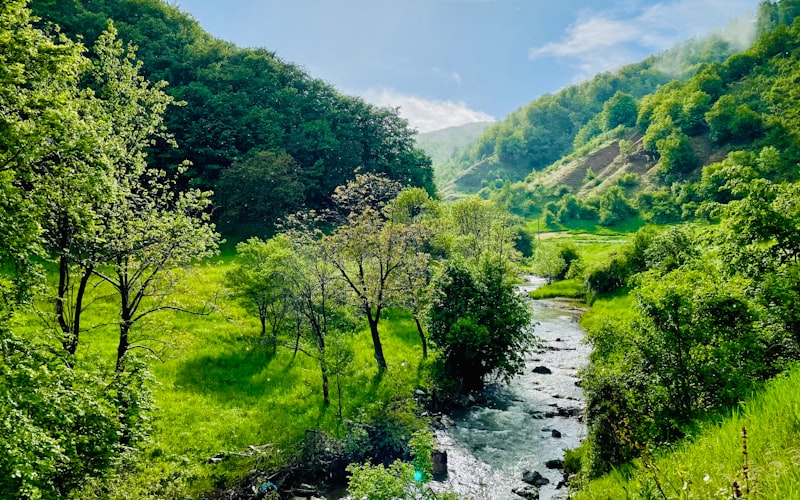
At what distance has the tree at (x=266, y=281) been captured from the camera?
25.5 metres

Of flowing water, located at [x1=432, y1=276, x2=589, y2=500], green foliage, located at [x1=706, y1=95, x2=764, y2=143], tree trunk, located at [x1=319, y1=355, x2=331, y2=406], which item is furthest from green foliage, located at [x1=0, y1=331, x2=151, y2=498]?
green foliage, located at [x1=706, y1=95, x2=764, y2=143]

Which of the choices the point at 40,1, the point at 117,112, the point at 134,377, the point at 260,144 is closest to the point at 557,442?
the point at 134,377

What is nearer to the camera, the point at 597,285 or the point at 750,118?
the point at 597,285

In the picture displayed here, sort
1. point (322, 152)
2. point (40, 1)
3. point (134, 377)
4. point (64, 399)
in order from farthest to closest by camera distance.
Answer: point (322, 152)
point (40, 1)
point (134, 377)
point (64, 399)

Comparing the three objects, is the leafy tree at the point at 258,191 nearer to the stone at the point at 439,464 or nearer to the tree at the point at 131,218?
the tree at the point at 131,218

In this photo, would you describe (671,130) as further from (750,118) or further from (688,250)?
(688,250)

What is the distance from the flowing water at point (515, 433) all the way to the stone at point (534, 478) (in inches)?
8.8

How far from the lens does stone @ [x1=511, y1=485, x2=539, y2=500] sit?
672 inches

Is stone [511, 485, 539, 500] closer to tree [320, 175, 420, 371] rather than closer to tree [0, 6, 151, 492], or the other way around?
tree [320, 175, 420, 371]

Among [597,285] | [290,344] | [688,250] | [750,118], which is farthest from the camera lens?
[750,118]

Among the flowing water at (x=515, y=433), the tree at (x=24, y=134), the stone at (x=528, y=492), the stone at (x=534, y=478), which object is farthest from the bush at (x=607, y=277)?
the tree at (x=24, y=134)

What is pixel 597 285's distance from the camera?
190 feet

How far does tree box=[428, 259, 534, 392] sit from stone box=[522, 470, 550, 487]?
913 cm

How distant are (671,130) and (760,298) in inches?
7350
